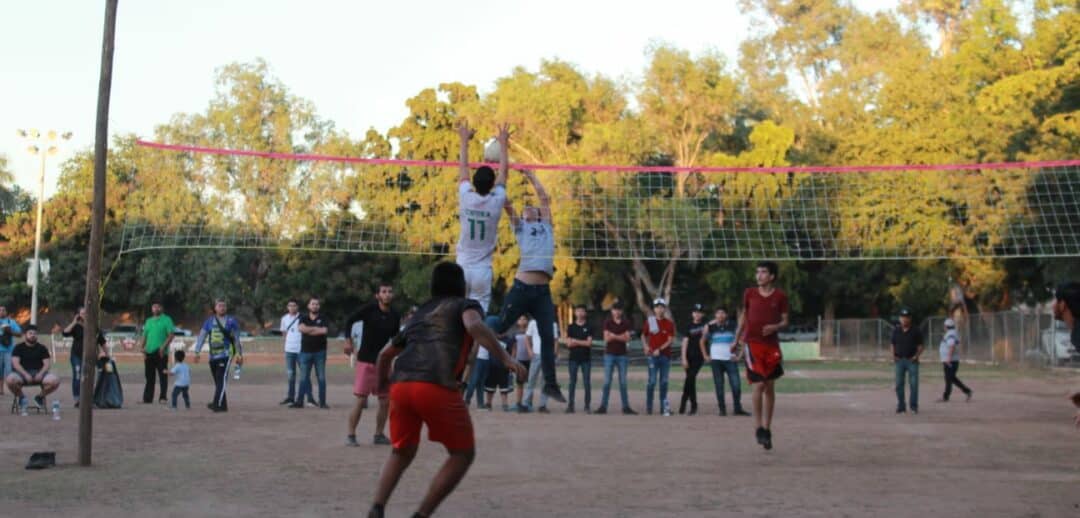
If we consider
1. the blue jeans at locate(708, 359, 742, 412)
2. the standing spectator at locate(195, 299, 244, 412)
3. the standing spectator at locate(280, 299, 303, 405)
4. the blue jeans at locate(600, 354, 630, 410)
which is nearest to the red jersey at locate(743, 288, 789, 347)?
the blue jeans at locate(708, 359, 742, 412)

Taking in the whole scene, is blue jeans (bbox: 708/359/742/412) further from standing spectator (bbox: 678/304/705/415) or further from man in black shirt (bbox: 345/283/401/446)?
man in black shirt (bbox: 345/283/401/446)

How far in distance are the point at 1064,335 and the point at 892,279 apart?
54.6ft

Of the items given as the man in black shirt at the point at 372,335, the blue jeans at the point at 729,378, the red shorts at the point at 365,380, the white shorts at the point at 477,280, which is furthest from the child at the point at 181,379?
the white shorts at the point at 477,280

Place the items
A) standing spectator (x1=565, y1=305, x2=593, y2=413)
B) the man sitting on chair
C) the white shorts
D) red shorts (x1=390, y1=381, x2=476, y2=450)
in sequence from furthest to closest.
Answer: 1. standing spectator (x1=565, y1=305, x2=593, y2=413)
2. the man sitting on chair
3. the white shorts
4. red shorts (x1=390, y1=381, x2=476, y2=450)

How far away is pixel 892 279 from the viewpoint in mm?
59469

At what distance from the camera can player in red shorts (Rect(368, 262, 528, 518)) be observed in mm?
7938

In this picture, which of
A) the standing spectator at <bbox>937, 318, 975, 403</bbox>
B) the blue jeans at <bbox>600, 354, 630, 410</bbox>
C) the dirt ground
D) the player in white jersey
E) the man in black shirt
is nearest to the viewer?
the dirt ground

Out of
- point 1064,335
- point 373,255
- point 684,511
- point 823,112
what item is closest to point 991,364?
point 1064,335

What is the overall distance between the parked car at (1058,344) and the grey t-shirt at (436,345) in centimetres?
3718

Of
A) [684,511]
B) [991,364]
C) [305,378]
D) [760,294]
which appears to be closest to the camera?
[684,511]

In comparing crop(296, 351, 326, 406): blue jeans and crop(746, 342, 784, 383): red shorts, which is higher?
crop(746, 342, 784, 383): red shorts

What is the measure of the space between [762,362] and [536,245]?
144 inches

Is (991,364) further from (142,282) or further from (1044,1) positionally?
(142,282)

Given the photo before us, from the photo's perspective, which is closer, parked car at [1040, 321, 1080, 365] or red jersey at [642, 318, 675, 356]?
red jersey at [642, 318, 675, 356]
